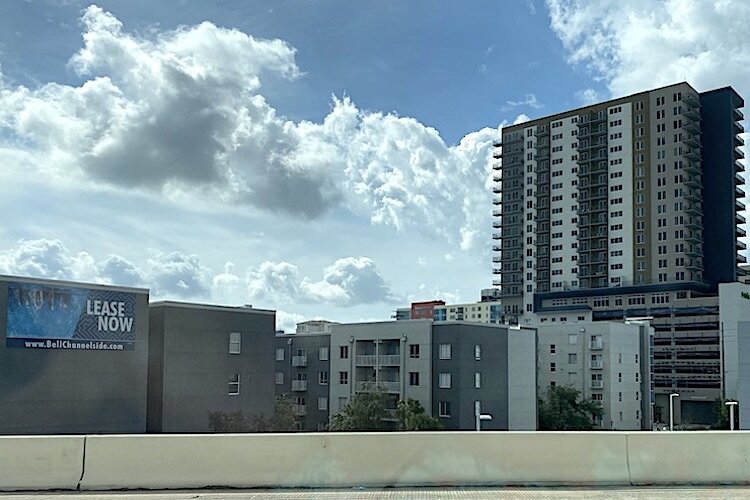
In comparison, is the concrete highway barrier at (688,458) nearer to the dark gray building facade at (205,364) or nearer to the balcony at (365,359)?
the dark gray building facade at (205,364)

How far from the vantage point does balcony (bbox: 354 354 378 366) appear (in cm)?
7131

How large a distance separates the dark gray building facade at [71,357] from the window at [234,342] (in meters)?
6.45

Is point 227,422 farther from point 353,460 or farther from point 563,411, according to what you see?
point 563,411

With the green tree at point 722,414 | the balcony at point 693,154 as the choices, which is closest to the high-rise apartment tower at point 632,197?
the balcony at point 693,154

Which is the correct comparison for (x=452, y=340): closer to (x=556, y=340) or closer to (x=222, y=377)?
(x=222, y=377)

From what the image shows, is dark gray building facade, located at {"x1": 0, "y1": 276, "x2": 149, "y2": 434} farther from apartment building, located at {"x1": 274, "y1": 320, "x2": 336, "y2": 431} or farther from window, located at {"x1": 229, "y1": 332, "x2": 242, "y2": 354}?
apartment building, located at {"x1": 274, "y1": 320, "x2": 336, "y2": 431}

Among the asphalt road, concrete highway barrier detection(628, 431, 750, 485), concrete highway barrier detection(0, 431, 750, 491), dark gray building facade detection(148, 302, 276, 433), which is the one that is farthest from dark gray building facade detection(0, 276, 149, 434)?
concrete highway barrier detection(628, 431, 750, 485)

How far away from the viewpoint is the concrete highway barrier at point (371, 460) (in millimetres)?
10852

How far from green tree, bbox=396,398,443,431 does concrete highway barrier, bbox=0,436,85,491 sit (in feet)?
169

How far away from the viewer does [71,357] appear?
40000 mm

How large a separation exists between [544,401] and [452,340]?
740 inches

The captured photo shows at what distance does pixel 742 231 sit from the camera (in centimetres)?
13438

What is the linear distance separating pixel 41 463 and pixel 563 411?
7286 cm

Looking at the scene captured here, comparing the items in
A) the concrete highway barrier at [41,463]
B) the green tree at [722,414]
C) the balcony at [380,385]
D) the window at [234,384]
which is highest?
the concrete highway barrier at [41,463]
